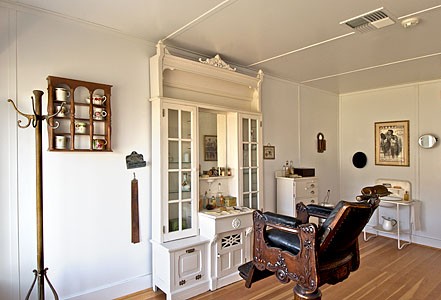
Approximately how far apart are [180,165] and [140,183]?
45 centimetres

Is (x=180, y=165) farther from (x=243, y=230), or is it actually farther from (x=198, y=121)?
(x=243, y=230)

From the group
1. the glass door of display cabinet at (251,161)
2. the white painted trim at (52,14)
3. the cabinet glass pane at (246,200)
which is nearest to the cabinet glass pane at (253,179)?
the glass door of display cabinet at (251,161)

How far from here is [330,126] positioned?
18.3 feet

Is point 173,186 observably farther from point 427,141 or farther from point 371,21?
point 427,141

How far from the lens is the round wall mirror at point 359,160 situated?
5.46 m

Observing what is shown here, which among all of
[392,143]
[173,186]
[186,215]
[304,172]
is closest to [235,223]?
[186,215]

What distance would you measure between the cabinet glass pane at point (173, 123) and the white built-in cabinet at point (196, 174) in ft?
0.03

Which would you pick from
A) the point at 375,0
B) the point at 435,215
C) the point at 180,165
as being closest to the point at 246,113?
the point at 180,165

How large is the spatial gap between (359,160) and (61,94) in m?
5.03

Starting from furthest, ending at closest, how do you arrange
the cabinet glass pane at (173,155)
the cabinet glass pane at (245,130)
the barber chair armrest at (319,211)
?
the cabinet glass pane at (245,130) < the cabinet glass pane at (173,155) < the barber chair armrest at (319,211)

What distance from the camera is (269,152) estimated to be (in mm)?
4355

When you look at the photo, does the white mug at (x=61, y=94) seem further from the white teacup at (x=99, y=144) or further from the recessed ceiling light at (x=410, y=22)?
the recessed ceiling light at (x=410, y=22)

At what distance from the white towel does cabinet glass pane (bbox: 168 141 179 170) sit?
12.9 ft

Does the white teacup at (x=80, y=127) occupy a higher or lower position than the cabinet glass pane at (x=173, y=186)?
higher
